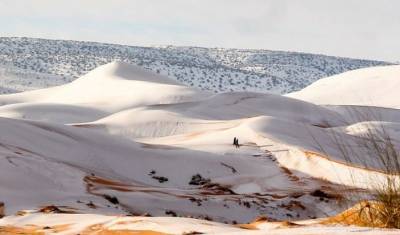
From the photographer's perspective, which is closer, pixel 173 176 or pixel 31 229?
pixel 31 229

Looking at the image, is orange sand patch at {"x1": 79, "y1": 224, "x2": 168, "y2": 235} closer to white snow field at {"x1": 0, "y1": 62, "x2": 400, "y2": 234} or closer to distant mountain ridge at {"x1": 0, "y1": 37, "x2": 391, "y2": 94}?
white snow field at {"x1": 0, "y1": 62, "x2": 400, "y2": 234}

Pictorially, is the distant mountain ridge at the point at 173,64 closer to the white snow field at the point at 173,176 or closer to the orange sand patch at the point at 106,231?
the white snow field at the point at 173,176

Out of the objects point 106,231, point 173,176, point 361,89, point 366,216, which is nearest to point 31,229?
point 106,231

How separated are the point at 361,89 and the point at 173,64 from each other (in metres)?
71.1

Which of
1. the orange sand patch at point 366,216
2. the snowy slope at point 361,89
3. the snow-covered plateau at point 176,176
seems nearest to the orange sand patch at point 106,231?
the snow-covered plateau at point 176,176

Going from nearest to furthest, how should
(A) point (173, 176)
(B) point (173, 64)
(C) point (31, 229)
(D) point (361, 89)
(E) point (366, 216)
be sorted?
1. (E) point (366, 216)
2. (C) point (31, 229)
3. (A) point (173, 176)
4. (D) point (361, 89)
5. (B) point (173, 64)

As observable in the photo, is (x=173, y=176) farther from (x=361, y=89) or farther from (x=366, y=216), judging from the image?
(x=361, y=89)

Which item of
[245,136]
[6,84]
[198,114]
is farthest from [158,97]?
[6,84]

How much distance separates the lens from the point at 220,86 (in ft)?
415

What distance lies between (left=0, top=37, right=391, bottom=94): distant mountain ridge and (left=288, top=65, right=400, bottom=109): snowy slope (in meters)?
46.0

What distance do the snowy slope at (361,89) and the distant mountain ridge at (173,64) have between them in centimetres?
4604

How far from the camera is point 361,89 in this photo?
6488 cm

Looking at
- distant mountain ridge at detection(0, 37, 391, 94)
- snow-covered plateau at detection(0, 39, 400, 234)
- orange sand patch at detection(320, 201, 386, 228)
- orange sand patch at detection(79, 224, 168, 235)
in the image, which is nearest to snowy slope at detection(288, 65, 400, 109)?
snow-covered plateau at detection(0, 39, 400, 234)

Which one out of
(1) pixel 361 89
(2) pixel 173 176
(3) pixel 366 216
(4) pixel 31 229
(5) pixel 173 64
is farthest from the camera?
(5) pixel 173 64
